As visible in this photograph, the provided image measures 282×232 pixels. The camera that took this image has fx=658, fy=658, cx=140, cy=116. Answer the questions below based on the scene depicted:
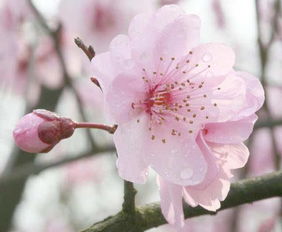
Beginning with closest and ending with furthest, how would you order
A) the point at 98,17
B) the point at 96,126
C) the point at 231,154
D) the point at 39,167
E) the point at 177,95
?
the point at 96,126 < the point at 231,154 < the point at 177,95 < the point at 39,167 < the point at 98,17

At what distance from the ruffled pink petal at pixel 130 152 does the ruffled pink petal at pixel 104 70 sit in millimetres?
88

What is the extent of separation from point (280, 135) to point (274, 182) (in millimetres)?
3209

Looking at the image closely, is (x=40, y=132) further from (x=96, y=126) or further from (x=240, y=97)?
(x=240, y=97)

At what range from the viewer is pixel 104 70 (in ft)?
4.05

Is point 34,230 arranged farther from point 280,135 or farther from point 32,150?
point 32,150

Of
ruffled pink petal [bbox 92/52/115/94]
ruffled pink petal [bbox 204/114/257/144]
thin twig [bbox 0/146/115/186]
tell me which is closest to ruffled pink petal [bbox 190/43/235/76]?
ruffled pink petal [bbox 204/114/257/144]

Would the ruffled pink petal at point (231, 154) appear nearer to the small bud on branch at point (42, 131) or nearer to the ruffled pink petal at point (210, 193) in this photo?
the ruffled pink petal at point (210, 193)

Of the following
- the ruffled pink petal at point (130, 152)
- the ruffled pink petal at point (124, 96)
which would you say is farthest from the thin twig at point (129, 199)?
the ruffled pink petal at point (124, 96)

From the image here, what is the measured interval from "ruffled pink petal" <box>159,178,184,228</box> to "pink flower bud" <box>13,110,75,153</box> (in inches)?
8.5

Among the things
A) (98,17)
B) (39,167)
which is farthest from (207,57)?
(98,17)

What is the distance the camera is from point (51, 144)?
1277mm

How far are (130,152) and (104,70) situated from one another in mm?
166

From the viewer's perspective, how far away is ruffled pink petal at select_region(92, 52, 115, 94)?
1.21 m

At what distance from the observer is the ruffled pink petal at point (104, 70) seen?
1215 mm
